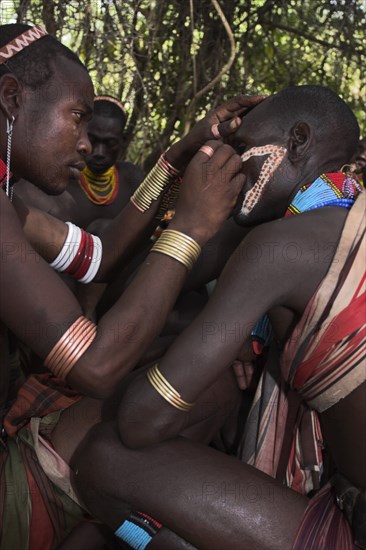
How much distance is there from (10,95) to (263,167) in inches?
36.6

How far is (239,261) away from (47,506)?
115cm

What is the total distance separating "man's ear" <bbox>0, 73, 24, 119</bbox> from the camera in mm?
2533

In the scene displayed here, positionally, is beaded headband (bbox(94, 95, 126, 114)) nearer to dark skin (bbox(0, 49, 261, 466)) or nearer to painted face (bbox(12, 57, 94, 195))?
dark skin (bbox(0, 49, 261, 466))

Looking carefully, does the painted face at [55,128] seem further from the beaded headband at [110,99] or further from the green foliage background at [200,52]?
the beaded headband at [110,99]

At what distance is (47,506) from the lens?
2629mm

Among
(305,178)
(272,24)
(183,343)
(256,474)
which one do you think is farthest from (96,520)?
(272,24)

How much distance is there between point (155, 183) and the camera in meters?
3.15

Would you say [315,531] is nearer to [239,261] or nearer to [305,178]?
[239,261]

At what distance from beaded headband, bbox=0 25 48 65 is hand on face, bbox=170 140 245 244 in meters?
0.75

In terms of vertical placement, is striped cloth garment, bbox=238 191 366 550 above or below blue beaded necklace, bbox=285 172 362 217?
below

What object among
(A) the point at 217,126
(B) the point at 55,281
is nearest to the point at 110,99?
(A) the point at 217,126

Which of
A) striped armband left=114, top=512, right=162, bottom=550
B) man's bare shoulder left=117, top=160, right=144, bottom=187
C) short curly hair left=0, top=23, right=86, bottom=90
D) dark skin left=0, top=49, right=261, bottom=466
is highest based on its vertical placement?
short curly hair left=0, top=23, right=86, bottom=90

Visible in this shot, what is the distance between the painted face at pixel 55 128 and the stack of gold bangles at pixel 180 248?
0.56 metres

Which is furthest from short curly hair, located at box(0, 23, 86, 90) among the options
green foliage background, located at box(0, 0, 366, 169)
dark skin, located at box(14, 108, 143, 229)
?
dark skin, located at box(14, 108, 143, 229)
